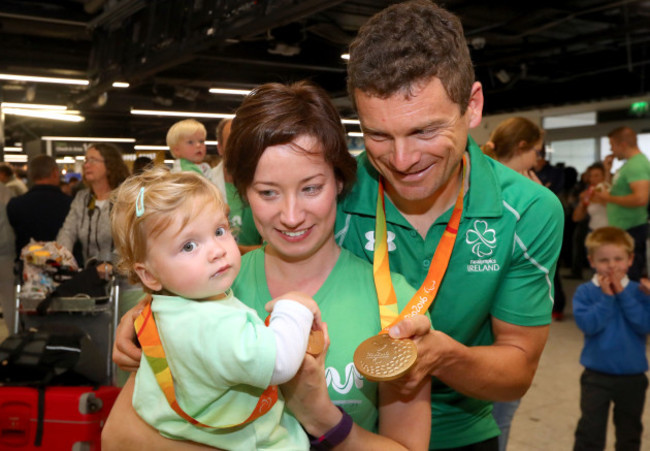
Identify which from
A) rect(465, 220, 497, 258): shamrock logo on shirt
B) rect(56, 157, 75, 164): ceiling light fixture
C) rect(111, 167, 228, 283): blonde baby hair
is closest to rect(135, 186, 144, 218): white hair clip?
rect(111, 167, 228, 283): blonde baby hair

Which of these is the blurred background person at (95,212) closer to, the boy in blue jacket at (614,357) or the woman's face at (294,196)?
the boy in blue jacket at (614,357)

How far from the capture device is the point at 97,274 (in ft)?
13.0

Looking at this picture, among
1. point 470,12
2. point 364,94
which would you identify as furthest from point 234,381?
point 470,12

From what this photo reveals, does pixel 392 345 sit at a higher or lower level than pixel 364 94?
lower

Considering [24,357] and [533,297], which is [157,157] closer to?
[533,297]

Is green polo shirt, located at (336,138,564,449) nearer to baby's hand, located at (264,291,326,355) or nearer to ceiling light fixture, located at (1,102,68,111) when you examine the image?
A: baby's hand, located at (264,291,326,355)

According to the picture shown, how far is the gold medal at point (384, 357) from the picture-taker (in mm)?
1172

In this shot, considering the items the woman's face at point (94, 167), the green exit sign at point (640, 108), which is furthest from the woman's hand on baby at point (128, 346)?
the green exit sign at point (640, 108)

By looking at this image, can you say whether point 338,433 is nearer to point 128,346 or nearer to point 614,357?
point 128,346

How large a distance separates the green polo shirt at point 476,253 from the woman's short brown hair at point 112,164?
11.5 ft

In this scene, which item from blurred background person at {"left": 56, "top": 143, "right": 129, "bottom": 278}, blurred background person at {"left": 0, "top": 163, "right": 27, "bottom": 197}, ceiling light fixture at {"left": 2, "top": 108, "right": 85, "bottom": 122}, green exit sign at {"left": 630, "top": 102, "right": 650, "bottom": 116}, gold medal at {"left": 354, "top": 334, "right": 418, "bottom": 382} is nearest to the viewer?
gold medal at {"left": 354, "top": 334, "right": 418, "bottom": 382}

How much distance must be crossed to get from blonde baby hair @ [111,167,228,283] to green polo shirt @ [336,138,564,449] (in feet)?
1.46

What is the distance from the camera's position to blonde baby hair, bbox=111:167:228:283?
130cm

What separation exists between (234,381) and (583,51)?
38.9 ft
